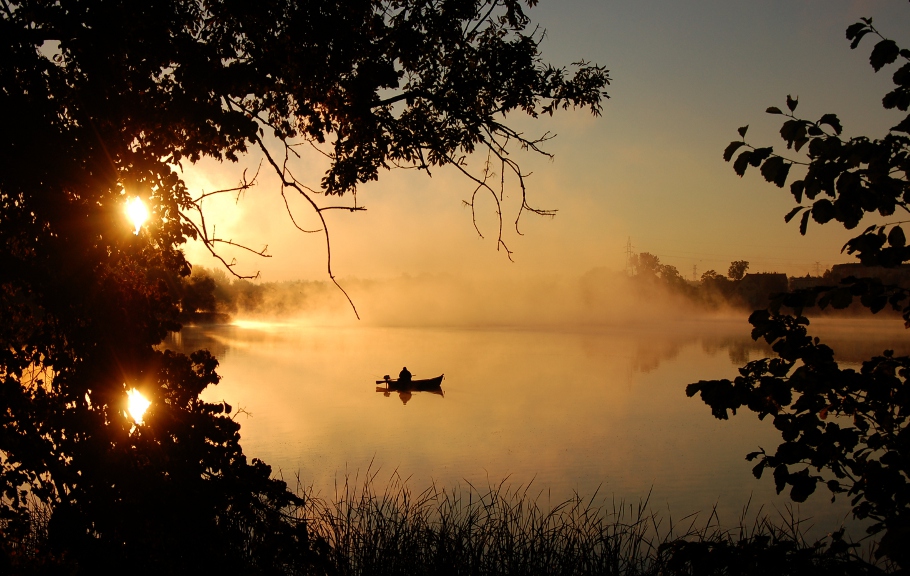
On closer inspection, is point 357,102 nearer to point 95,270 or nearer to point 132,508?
point 95,270

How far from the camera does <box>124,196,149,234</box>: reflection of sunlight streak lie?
15.3ft

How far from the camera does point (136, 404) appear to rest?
4852mm

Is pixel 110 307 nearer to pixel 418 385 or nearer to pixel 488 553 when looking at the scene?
pixel 488 553

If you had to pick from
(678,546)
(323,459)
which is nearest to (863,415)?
(678,546)

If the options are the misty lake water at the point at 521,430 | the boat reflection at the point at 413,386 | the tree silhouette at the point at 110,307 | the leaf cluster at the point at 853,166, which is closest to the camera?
the leaf cluster at the point at 853,166

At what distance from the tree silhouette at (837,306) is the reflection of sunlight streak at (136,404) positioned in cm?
348

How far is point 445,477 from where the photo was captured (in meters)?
14.9

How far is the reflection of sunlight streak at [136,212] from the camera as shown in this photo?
15.3ft

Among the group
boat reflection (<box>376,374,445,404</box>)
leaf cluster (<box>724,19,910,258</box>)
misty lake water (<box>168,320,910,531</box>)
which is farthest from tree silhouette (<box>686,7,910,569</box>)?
boat reflection (<box>376,374,445,404</box>)

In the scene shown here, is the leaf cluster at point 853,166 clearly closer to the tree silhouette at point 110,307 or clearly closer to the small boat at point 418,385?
the tree silhouette at point 110,307

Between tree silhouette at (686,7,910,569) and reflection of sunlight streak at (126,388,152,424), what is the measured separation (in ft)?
11.4

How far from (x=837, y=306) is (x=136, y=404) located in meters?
4.18

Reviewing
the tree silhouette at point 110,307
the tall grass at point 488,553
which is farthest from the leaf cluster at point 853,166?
the tree silhouette at point 110,307

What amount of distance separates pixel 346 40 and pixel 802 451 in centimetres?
519
